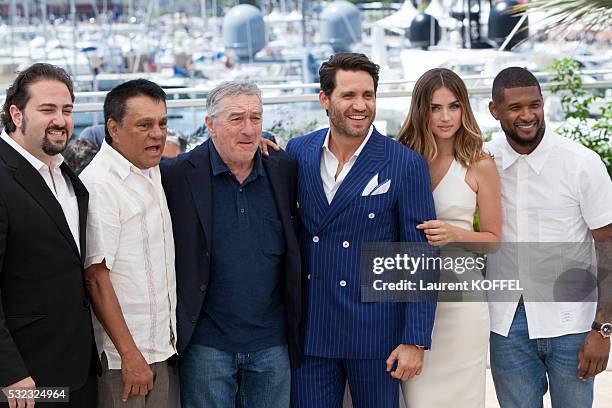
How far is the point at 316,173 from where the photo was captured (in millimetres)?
3846

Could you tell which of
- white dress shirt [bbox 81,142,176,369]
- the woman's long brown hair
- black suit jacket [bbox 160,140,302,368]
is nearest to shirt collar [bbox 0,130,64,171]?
white dress shirt [bbox 81,142,176,369]

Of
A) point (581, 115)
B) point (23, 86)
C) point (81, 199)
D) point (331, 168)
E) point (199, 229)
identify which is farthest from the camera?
point (581, 115)

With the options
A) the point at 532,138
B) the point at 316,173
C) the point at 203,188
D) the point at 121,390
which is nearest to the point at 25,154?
the point at 203,188

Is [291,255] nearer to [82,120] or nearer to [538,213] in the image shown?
[538,213]

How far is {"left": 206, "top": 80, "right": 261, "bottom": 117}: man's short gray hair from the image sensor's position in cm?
370

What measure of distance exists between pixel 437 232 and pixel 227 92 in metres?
1.03

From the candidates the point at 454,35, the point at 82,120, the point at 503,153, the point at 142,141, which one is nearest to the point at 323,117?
the point at 82,120

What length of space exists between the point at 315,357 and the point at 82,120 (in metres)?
4.23

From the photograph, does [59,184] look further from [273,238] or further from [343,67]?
[343,67]

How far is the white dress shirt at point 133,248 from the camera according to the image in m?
3.42

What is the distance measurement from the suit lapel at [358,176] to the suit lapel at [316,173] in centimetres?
4

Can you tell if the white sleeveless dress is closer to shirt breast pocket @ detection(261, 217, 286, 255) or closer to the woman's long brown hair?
the woman's long brown hair

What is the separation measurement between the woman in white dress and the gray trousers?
3.48 feet

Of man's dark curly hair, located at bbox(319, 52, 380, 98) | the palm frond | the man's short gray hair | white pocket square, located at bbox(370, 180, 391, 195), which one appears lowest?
white pocket square, located at bbox(370, 180, 391, 195)
